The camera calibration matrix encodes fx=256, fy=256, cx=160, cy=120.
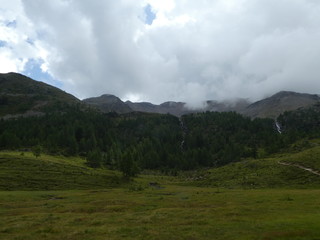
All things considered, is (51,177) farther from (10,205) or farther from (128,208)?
(128,208)

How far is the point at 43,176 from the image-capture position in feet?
313

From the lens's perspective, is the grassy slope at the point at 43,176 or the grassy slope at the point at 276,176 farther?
the grassy slope at the point at 43,176

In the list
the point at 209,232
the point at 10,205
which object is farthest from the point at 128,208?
the point at 10,205

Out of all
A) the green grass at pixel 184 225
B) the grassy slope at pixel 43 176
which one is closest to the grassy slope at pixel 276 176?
the green grass at pixel 184 225

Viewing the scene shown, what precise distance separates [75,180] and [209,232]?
8005 centimetres

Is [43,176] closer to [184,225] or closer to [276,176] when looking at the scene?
[184,225]

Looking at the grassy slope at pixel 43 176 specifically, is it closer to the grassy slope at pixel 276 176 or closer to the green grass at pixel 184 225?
the grassy slope at pixel 276 176

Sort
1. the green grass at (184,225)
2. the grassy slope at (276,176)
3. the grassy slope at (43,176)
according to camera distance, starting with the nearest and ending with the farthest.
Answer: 1. the green grass at (184,225)
2. the grassy slope at (276,176)
3. the grassy slope at (43,176)

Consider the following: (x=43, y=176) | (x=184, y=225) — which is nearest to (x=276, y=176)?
(x=184, y=225)

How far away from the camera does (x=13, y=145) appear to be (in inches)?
6521

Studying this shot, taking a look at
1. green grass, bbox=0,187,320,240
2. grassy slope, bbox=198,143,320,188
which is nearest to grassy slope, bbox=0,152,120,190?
grassy slope, bbox=198,143,320,188

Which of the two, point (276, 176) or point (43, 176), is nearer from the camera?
point (276, 176)

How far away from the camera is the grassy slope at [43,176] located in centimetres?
8600

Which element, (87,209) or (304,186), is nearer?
(87,209)
